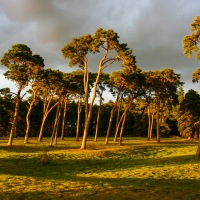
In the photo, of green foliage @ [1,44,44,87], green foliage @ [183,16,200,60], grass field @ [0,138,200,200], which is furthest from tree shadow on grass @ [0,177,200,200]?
green foliage @ [1,44,44,87]

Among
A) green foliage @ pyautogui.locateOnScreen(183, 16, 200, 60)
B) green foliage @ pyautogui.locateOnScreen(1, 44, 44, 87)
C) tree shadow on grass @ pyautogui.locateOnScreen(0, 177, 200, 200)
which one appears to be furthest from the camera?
green foliage @ pyautogui.locateOnScreen(1, 44, 44, 87)

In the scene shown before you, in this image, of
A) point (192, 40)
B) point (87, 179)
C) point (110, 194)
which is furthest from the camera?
point (192, 40)

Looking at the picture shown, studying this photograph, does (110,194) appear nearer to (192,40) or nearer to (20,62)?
(192,40)

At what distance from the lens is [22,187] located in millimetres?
16375

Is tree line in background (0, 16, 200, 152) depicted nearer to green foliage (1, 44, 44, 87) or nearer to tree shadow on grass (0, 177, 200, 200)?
green foliage (1, 44, 44, 87)

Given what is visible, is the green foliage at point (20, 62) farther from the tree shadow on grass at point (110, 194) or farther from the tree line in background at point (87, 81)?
the tree shadow on grass at point (110, 194)

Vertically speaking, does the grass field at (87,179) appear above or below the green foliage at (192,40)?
below

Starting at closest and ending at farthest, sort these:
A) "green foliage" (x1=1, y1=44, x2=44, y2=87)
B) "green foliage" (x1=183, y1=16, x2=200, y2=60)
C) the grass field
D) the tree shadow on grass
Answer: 1. the tree shadow on grass
2. the grass field
3. "green foliage" (x1=183, y1=16, x2=200, y2=60)
4. "green foliage" (x1=1, y1=44, x2=44, y2=87)

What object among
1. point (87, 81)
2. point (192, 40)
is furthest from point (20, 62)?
point (192, 40)

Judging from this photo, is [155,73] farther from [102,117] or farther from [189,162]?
[102,117]

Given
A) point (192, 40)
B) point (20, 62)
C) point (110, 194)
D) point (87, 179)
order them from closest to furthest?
point (110, 194) < point (87, 179) < point (192, 40) < point (20, 62)

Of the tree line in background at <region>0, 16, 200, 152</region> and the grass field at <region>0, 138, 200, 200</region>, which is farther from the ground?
the tree line in background at <region>0, 16, 200, 152</region>

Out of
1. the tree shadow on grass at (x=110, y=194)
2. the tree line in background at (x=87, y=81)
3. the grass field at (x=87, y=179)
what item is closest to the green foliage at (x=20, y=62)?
the tree line in background at (x=87, y=81)

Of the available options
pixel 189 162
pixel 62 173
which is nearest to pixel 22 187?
pixel 62 173
